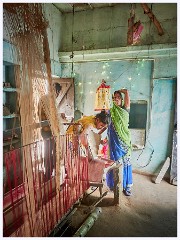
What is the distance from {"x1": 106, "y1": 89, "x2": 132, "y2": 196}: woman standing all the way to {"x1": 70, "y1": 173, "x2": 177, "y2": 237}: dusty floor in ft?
1.58

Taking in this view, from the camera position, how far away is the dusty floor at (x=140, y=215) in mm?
4124

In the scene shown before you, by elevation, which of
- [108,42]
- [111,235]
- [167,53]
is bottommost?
[111,235]

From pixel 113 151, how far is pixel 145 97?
2501mm

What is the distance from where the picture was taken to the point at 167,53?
673 centimetres

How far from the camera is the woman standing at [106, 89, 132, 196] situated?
5.54 metres

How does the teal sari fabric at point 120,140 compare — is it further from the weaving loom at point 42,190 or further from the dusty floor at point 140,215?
the weaving loom at point 42,190

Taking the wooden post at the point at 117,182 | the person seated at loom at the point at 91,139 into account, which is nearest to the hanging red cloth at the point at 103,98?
the person seated at loom at the point at 91,139

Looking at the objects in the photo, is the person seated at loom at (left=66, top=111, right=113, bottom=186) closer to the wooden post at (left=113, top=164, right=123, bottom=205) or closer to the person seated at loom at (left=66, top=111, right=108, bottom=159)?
the person seated at loom at (left=66, top=111, right=108, bottom=159)

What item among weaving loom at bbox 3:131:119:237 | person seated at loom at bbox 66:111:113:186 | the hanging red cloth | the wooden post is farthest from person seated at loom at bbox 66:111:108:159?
the hanging red cloth

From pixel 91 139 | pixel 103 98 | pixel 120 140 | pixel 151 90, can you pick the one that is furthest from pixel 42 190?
pixel 151 90

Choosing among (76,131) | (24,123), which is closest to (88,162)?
(76,131)

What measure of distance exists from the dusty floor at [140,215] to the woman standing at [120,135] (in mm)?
482

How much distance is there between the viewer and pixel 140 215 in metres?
4.70

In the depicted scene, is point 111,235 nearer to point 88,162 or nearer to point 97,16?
point 88,162
